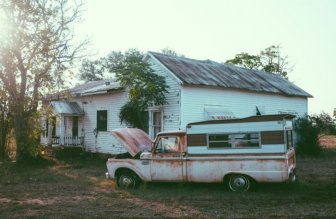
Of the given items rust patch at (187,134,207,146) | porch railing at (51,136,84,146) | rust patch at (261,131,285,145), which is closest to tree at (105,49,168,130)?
porch railing at (51,136,84,146)

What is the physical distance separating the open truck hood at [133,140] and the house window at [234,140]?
2.38 metres

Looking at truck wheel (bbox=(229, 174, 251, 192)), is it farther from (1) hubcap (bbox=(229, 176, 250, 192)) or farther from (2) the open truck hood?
(2) the open truck hood

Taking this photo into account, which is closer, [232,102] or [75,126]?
[232,102]

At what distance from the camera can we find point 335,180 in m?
13.5

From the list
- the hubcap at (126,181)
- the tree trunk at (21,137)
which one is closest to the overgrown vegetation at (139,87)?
the tree trunk at (21,137)

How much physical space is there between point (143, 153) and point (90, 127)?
42.2 ft

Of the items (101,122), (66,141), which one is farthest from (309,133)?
(66,141)

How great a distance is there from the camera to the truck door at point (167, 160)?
12266 mm

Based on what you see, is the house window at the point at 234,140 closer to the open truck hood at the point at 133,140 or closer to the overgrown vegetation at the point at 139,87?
the open truck hood at the point at 133,140

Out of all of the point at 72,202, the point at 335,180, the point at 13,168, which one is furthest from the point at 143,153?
the point at 13,168

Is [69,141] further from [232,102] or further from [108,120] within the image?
Answer: [232,102]

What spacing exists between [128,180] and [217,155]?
3.00 metres

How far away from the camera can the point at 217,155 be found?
468 inches

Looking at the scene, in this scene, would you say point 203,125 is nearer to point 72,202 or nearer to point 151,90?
point 72,202
